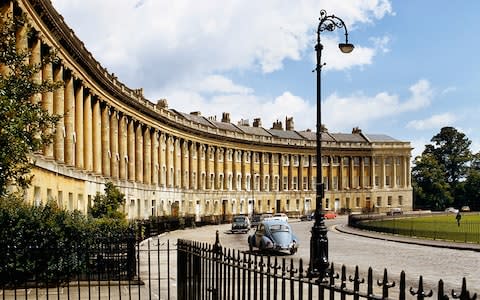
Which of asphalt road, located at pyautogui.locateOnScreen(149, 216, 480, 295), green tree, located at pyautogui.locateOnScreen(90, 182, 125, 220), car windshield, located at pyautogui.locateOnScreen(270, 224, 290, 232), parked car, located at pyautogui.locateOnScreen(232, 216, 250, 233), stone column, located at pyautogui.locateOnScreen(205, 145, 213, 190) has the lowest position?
parked car, located at pyautogui.locateOnScreen(232, 216, 250, 233)

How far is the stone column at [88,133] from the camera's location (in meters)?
54.1

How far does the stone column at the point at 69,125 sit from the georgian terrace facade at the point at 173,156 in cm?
10

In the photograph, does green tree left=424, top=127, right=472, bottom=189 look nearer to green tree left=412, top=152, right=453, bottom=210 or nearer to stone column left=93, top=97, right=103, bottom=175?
green tree left=412, top=152, right=453, bottom=210

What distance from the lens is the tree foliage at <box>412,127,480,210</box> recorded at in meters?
138

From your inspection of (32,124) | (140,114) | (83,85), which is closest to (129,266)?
(32,124)

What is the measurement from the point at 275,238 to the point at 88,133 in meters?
24.4

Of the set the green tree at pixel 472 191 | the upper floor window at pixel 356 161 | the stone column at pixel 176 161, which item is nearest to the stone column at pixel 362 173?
the upper floor window at pixel 356 161

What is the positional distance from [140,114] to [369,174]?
76.7 metres

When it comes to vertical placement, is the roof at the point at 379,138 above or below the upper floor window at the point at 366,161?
above

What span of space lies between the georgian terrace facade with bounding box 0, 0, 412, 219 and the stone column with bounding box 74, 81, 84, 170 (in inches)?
3.0

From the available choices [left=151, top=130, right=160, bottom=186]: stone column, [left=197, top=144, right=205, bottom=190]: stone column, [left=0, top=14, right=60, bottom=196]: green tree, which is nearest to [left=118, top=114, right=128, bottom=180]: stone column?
[left=151, top=130, right=160, bottom=186]: stone column

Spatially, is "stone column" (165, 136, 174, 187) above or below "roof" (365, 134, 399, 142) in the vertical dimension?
below

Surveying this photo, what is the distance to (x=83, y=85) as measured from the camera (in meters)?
53.6

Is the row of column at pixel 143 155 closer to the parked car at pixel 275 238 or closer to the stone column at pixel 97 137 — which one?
the stone column at pixel 97 137
